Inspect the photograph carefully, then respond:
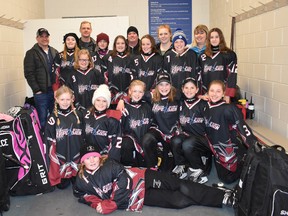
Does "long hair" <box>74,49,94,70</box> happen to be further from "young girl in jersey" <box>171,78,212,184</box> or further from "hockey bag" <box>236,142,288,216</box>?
"hockey bag" <box>236,142,288,216</box>

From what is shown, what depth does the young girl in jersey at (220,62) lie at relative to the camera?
3.30m

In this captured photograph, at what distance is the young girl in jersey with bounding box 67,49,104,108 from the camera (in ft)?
11.2

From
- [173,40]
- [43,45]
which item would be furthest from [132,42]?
[43,45]

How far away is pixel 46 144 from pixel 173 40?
5.37ft

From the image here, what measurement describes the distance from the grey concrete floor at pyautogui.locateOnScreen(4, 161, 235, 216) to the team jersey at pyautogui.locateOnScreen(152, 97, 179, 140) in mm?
860

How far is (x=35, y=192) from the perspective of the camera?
2.72m

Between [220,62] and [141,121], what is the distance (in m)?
1.04

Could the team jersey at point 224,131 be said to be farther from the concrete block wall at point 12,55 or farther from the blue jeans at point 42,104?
the concrete block wall at point 12,55

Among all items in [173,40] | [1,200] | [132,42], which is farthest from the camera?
[132,42]

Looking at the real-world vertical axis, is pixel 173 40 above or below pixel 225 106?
above

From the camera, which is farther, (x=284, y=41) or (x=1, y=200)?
(x=284, y=41)

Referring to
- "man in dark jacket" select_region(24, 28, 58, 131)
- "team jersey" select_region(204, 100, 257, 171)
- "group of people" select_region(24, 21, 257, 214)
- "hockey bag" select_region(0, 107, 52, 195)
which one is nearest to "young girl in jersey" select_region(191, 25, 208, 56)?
"group of people" select_region(24, 21, 257, 214)

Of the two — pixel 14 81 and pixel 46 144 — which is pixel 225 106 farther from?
pixel 14 81

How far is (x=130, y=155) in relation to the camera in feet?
9.95
